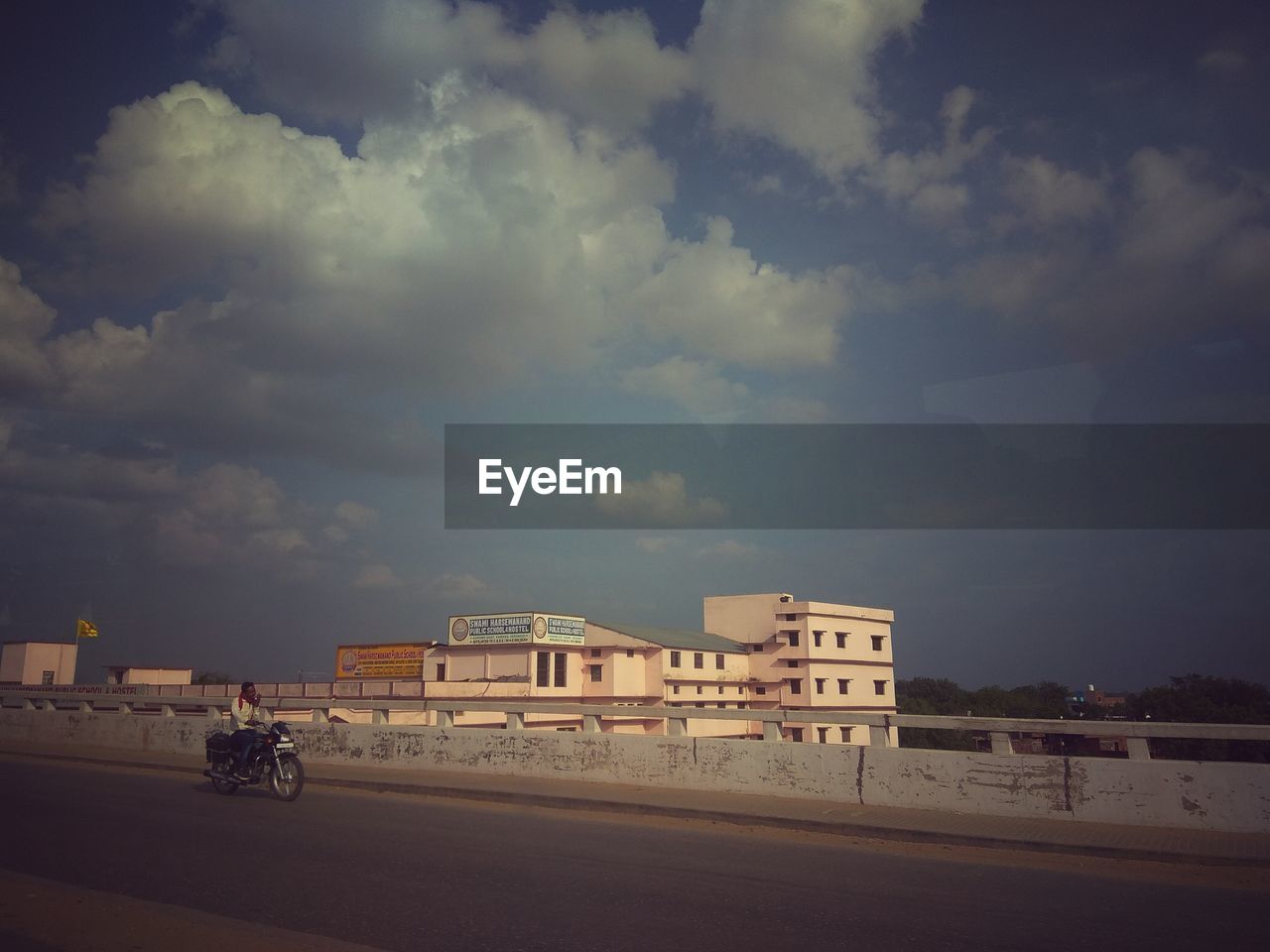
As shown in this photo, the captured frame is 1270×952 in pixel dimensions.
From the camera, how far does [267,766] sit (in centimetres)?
1351

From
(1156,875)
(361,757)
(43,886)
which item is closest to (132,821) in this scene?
(43,886)

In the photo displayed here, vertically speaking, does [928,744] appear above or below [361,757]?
below

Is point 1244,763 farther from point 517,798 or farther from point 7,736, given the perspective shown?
point 7,736

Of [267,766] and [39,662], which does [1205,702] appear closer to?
[267,766]

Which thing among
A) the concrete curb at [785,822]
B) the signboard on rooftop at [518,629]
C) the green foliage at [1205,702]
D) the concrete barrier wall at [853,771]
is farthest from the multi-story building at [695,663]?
the concrete curb at [785,822]

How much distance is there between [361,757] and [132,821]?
21.6ft

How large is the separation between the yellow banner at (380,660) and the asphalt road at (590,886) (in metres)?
44.6

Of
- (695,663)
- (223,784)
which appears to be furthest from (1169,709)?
(223,784)

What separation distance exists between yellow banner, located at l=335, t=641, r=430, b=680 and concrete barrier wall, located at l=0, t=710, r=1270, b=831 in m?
38.1

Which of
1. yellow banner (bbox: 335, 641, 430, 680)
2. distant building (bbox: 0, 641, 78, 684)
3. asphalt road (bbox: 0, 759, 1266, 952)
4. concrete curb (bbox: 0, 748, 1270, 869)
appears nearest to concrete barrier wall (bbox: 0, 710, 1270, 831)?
concrete curb (bbox: 0, 748, 1270, 869)

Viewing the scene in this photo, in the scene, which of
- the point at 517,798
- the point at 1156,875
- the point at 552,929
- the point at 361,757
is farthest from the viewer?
the point at 361,757

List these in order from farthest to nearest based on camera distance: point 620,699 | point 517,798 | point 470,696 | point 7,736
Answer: point 620,699, point 470,696, point 7,736, point 517,798

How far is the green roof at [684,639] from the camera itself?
Answer: 57.6 meters

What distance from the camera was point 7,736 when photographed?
24016mm
